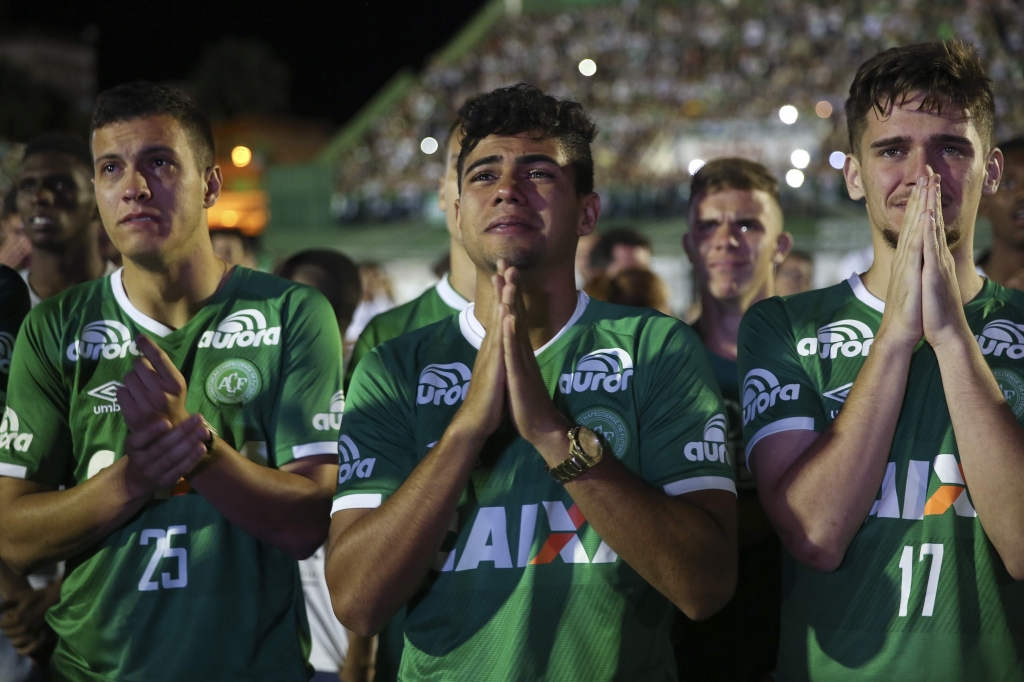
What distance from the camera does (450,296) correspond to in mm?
3699

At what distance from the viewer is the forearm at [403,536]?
87.4 inches

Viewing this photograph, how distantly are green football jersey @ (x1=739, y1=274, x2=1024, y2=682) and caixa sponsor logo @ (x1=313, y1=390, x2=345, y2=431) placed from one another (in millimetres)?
1126

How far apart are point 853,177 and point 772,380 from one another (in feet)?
2.00

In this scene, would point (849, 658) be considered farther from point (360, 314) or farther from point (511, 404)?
point (360, 314)

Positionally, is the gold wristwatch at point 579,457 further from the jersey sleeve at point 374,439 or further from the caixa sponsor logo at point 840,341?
the caixa sponsor logo at point 840,341

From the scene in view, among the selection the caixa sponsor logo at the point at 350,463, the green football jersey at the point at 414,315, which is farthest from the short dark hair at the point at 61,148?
the caixa sponsor logo at the point at 350,463

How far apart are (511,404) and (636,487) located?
0.33 metres

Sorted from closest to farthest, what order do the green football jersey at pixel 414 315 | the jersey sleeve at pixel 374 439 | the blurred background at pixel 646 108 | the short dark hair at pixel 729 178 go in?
the jersey sleeve at pixel 374 439 → the green football jersey at pixel 414 315 → the short dark hair at pixel 729 178 → the blurred background at pixel 646 108

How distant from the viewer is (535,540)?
237cm

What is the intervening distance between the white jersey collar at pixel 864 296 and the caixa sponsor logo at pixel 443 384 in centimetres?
105

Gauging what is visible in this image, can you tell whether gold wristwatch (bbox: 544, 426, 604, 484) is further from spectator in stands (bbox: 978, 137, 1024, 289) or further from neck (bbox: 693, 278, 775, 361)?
spectator in stands (bbox: 978, 137, 1024, 289)

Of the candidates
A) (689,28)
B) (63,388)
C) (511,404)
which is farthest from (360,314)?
(689,28)

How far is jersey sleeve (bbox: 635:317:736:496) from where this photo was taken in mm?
2344

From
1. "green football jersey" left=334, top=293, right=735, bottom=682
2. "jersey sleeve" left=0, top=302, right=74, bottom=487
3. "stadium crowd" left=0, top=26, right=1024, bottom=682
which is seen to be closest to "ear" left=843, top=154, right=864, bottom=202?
"stadium crowd" left=0, top=26, right=1024, bottom=682
